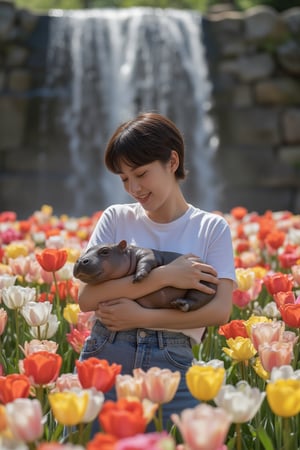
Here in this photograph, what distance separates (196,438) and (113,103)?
11746 mm

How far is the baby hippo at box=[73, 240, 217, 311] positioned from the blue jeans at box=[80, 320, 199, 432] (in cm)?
9

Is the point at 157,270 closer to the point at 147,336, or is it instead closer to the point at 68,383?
the point at 147,336

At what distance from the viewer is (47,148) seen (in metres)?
12.1

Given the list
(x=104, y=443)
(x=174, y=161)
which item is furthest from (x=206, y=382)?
(x=174, y=161)

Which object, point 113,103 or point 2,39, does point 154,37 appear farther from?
point 2,39

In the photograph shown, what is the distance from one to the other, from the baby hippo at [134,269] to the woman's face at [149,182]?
14cm

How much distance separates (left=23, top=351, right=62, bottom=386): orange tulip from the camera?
179 centimetres

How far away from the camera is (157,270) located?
87.3 inches

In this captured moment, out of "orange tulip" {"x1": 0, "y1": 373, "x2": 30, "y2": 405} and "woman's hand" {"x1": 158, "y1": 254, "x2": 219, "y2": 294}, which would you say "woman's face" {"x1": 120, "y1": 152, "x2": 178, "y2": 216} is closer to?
"woman's hand" {"x1": 158, "y1": 254, "x2": 219, "y2": 294}

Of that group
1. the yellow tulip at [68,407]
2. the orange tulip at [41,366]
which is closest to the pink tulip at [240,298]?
the orange tulip at [41,366]

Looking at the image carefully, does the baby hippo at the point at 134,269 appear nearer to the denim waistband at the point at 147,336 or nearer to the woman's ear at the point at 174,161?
the denim waistband at the point at 147,336

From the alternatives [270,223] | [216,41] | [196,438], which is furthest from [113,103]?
[196,438]

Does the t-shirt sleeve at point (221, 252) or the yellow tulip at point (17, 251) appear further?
the yellow tulip at point (17, 251)

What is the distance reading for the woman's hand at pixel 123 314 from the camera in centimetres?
219
